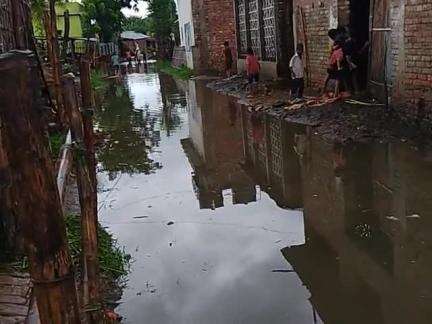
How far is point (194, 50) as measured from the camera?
1080 inches

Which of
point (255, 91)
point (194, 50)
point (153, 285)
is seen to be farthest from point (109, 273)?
point (194, 50)

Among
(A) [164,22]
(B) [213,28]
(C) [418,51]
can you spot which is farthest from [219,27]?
(A) [164,22]

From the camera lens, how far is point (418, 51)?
885 centimetres

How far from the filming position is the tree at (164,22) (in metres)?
44.7

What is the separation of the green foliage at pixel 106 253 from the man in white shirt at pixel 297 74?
893cm

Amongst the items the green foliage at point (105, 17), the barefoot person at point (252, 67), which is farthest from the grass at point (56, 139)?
the green foliage at point (105, 17)

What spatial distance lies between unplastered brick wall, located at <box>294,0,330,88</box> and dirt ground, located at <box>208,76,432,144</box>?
0.60 m

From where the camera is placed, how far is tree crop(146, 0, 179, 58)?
44.7m

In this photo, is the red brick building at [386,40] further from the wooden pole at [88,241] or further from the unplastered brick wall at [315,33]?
the wooden pole at [88,241]

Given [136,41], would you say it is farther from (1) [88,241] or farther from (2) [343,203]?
(1) [88,241]

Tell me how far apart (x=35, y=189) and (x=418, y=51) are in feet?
26.6

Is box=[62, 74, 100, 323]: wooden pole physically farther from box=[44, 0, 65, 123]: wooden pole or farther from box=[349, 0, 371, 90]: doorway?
box=[349, 0, 371, 90]: doorway

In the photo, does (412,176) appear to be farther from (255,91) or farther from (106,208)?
(255,91)

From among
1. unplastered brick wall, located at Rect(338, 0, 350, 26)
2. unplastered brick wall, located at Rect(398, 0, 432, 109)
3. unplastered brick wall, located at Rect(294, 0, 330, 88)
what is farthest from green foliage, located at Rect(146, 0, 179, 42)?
unplastered brick wall, located at Rect(398, 0, 432, 109)
